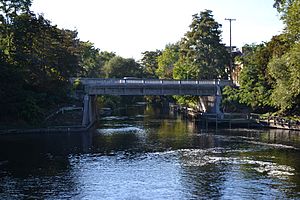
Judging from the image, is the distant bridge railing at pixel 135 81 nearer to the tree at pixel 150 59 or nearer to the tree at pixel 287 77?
the tree at pixel 287 77

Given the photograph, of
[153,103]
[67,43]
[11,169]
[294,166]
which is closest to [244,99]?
[67,43]

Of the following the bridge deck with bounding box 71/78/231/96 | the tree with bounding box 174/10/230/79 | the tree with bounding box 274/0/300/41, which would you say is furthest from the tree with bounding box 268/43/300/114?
the tree with bounding box 174/10/230/79

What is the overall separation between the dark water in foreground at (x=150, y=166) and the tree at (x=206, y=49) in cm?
3861

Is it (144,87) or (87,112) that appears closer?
(87,112)

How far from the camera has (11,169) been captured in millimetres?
39125

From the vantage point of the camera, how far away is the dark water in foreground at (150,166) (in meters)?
31.9

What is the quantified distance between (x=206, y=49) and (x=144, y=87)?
2634cm

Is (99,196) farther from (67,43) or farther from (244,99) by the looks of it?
(67,43)

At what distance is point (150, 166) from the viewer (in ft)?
134

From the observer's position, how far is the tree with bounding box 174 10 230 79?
100875 mm

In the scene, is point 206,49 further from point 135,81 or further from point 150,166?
point 150,166

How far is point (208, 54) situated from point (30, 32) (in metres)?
42.3

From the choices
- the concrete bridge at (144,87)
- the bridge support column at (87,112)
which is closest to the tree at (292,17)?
the concrete bridge at (144,87)

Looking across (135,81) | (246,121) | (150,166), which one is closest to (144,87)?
(135,81)
